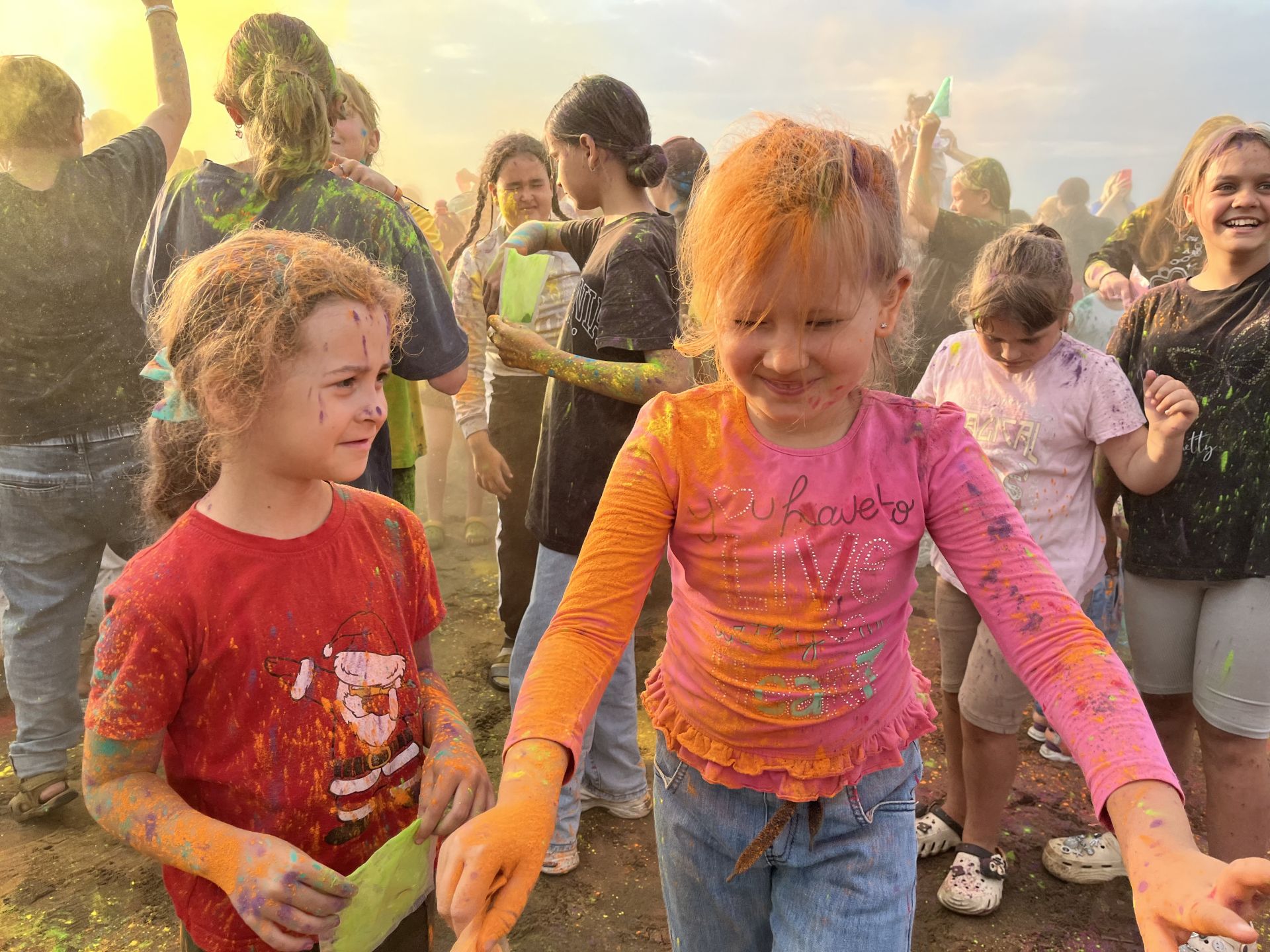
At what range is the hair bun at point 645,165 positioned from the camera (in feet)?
8.34

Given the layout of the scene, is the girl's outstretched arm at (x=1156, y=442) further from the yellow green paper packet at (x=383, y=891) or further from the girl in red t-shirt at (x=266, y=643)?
the yellow green paper packet at (x=383, y=891)

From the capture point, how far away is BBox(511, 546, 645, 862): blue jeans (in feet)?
8.68

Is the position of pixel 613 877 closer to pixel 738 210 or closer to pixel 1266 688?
pixel 1266 688

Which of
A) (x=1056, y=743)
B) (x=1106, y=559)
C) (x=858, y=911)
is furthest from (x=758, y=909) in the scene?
(x=1056, y=743)

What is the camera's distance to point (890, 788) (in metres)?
1.31

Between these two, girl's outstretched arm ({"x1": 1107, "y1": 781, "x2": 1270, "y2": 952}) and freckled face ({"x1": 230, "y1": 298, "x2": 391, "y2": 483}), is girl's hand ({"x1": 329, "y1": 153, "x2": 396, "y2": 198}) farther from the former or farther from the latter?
girl's outstretched arm ({"x1": 1107, "y1": 781, "x2": 1270, "y2": 952})

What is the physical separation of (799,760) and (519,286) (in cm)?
201

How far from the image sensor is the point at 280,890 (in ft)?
3.77

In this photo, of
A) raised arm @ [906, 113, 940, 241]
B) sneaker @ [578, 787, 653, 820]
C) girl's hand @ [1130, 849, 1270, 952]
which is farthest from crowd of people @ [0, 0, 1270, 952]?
raised arm @ [906, 113, 940, 241]

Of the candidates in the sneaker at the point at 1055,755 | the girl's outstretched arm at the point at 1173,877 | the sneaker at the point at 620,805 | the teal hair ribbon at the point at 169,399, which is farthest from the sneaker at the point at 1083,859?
the teal hair ribbon at the point at 169,399

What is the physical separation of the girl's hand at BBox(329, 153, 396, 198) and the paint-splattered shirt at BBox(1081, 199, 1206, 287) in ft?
8.70

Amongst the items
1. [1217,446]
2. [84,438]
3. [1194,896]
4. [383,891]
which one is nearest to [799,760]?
[1194,896]

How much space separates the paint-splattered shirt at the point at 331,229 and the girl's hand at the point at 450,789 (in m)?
0.90

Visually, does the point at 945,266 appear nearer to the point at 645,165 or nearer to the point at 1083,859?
the point at 645,165
